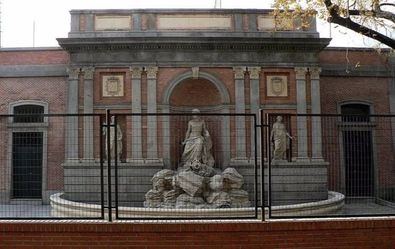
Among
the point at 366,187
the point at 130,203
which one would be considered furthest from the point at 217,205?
the point at 366,187

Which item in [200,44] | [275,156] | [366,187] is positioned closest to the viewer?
[366,187]

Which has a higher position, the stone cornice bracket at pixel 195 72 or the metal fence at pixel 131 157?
the stone cornice bracket at pixel 195 72

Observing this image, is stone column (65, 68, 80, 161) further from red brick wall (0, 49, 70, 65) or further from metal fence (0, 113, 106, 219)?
red brick wall (0, 49, 70, 65)

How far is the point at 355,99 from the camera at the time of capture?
61.3 ft

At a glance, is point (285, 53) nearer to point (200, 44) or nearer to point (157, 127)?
point (200, 44)

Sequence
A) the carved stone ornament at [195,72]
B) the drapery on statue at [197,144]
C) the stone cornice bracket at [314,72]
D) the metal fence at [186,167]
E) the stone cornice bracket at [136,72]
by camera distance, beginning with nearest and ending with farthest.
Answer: the metal fence at [186,167]
the drapery on statue at [197,144]
the stone cornice bracket at [136,72]
the carved stone ornament at [195,72]
the stone cornice bracket at [314,72]

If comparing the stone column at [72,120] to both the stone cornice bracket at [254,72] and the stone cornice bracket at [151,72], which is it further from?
the stone cornice bracket at [254,72]

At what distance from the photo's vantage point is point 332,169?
1577 centimetres

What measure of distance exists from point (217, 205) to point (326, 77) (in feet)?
28.8

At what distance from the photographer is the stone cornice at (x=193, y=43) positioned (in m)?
16.4

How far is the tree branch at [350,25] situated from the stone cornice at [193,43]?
6.79 m

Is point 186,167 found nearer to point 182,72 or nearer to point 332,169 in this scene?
point 182,72

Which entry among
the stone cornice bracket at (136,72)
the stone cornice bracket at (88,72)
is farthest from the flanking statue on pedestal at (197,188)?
the stone cornice bracket at (88,72)

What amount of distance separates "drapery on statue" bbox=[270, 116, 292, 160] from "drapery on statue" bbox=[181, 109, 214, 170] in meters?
2.25
